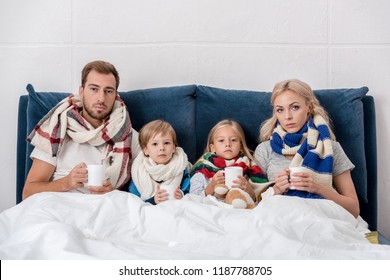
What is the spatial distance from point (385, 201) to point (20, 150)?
6.20ft

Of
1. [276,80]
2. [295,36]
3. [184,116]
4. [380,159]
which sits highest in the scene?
[295,36]

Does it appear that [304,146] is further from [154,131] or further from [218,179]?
[154,131]

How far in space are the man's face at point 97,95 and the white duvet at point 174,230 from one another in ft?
1.82

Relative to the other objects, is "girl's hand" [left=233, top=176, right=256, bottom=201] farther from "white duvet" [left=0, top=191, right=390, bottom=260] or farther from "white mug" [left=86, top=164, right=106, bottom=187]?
"white mug" [left=86, top=164, right=106, bottom=187]

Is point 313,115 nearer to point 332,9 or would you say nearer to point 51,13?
point 332,9

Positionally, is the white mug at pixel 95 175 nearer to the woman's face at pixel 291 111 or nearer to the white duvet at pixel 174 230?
the white duvet at pixel 174 230

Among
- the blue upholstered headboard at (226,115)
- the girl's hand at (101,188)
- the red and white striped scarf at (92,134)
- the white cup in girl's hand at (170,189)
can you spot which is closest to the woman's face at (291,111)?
the blue upholstered headboard at (226,115)

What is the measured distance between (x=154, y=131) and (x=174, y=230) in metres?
0.73

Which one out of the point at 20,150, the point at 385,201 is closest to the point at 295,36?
the point at 385,201

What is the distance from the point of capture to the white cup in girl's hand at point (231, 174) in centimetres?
234
